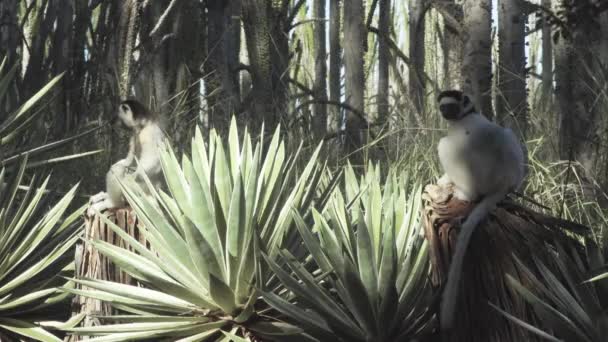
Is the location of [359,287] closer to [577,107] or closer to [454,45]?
[454,45]

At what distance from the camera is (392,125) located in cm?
784

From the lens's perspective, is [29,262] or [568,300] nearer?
[568,300]

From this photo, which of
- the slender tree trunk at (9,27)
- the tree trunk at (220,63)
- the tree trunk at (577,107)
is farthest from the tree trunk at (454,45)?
the slender tree trunk at (9,27)

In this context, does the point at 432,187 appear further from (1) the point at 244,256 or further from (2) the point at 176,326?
(2) the point at 176,326

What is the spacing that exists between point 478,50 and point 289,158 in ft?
8.42

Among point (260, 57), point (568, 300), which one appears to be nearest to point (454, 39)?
point (260, 57)

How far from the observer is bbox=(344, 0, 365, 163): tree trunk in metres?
9.60

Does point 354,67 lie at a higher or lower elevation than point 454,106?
higher

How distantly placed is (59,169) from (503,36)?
402 centimetres

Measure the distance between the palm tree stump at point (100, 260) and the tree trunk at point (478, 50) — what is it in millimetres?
2892

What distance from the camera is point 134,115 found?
6.11 metres

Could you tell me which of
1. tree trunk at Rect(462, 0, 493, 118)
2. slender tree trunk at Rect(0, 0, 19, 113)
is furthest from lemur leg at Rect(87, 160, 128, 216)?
slender tree trunk at Rect(0, 0, 19, 113)

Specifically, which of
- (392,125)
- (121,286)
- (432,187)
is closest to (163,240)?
(121,286)

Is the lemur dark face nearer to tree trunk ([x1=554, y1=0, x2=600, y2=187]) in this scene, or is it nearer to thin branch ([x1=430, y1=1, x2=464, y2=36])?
thin branch ([x1=430, y1=1, x2=464, y2=36])
